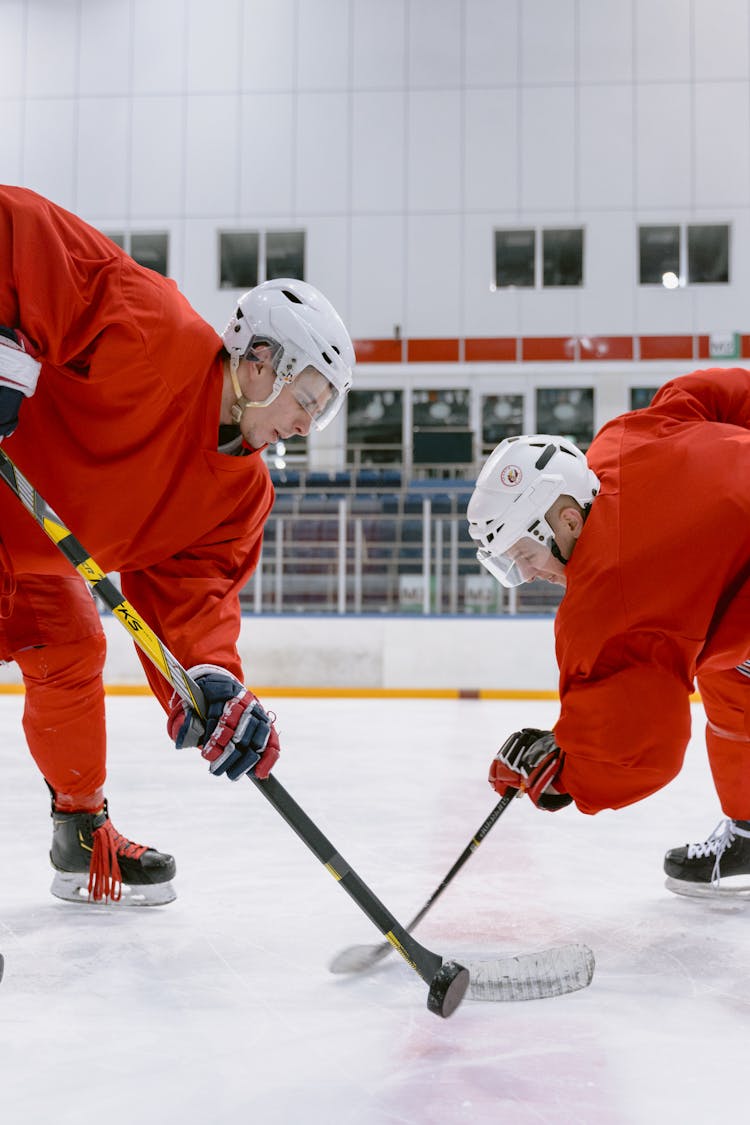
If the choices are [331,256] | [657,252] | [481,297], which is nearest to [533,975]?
[481,297]

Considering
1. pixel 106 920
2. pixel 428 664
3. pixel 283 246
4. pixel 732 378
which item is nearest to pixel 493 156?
pixel 283 246

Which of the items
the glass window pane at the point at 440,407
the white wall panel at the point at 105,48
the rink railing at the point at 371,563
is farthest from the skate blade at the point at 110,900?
Answer: the white wall panel at the point at 105,48

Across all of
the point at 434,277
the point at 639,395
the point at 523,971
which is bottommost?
the point at 523,971

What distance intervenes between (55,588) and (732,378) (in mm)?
1338

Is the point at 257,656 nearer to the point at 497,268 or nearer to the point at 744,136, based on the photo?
the point at 497,268

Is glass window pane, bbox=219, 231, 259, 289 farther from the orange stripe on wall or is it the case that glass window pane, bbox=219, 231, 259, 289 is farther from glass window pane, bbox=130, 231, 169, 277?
the orange stripe on wall

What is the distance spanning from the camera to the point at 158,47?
416 inches

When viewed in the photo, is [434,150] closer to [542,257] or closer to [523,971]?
[542,257]

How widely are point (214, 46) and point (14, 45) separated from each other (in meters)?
2.09

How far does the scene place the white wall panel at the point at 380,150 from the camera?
10.4 m

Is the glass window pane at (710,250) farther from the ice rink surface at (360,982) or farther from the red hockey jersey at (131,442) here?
the red hockey jersey at (131,442)

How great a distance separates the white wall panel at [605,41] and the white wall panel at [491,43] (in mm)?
658

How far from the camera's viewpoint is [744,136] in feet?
33.2

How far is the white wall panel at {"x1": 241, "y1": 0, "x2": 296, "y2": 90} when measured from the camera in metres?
10.5
